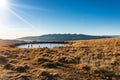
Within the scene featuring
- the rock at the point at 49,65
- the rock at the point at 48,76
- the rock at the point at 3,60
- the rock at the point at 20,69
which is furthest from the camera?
the rock at the point at 3,60

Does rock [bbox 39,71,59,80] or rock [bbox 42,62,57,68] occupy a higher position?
rock [bbox 42,62,57,68]

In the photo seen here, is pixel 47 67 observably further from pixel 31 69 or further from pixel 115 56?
pixel 115 56

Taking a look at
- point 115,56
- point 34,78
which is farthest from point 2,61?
point 115,56

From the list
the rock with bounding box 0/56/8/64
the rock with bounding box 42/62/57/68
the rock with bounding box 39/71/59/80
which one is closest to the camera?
the rock with bounding box 39/71/59/80

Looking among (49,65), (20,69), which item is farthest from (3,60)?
(49,65)

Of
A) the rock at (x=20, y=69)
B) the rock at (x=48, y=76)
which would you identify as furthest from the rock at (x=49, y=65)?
the rock at (x=48, y=76)

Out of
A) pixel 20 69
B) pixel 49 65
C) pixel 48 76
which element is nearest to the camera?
pixel 48 76

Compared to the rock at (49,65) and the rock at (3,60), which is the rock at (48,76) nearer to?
the rock at (49,65)

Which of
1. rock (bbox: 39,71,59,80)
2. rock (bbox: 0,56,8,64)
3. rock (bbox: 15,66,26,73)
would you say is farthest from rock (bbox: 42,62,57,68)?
rock (bbox: 0,56,8,64)

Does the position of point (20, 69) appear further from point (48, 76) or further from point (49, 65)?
point (48, 76)

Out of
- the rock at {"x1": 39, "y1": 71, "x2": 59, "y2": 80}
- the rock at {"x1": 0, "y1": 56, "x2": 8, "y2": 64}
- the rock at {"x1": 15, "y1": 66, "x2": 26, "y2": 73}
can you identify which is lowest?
the rock at {"x1": 39, "y1": 71, "x2": 59, "y2": 80}

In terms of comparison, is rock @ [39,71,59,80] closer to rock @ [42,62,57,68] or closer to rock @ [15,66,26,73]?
rock @ [15,66,26,73]

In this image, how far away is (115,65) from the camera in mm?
22344

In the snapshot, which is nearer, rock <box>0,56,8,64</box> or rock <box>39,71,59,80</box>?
rock <box>39,71,59,80</box>
